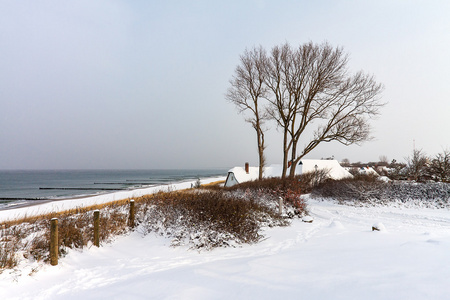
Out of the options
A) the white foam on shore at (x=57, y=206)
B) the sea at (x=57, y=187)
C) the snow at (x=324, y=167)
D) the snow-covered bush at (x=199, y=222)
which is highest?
the snow at (x=324, y=167)

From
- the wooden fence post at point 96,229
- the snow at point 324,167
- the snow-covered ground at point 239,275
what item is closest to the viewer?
the snow-covered ground at point 239,275

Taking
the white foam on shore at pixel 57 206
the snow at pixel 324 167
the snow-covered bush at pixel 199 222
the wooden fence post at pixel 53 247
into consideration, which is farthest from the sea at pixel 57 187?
the wooden fence post at pixel 53 247

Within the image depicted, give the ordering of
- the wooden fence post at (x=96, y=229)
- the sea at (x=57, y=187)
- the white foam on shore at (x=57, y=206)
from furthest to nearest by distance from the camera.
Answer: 1. the sea at (x=57, y=187)
2. the white foam on shore at (x=57, y=206)
3. the wooden fence post at (x=96, y=229)

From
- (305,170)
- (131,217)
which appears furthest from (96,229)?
(305,170)

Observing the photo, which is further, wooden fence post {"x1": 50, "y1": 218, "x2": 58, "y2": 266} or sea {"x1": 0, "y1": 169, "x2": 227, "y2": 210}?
sea {"x1": 0, "y1": 169, "x2": 227, "y2": 210}

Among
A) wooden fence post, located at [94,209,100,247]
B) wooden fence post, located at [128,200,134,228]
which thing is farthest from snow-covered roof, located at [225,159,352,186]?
wooden fence post, located at [94,209,100,247]

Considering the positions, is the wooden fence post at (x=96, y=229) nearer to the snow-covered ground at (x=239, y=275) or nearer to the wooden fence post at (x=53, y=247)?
the snow-covered ground at (x=239, y=275)

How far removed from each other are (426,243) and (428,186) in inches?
606

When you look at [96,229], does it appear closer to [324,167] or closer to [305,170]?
[305,170]

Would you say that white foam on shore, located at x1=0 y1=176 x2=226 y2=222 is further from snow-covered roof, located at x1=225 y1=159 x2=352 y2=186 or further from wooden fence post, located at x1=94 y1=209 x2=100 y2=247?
snow-covered roof, located at x1=225 y1=159 x2=352 y2=186

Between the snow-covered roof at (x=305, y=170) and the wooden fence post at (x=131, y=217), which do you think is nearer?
the wooden fence post at (x=131, y=217)

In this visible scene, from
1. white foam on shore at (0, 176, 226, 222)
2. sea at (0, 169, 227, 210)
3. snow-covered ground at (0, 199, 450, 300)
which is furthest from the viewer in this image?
sea at (0, 169, 227, 210)

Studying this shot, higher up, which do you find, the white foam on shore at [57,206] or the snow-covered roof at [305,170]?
the snow-covered roof at [305,170]

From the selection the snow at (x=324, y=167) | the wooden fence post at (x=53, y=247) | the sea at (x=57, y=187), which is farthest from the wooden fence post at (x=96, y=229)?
the sea at (x=57, y=187)
